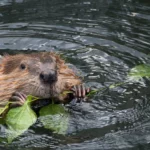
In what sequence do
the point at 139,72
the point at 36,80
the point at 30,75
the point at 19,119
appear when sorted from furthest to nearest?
the point at 139,72 < the point at 30,75 < the point at 36,80 < the point at 19,119

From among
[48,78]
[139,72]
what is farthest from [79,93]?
[139,72]

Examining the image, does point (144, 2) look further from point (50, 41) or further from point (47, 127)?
point (47, 127)

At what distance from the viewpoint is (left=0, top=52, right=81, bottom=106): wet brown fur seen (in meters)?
4.78

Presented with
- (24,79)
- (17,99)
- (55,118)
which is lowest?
(55,118)

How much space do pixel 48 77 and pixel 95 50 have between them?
1780 mm

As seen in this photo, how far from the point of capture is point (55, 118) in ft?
15.5

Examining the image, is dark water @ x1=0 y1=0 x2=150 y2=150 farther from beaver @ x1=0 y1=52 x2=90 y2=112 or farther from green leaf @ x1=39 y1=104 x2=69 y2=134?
beaver @ x1=0 y1=52 x2=90 y2=112

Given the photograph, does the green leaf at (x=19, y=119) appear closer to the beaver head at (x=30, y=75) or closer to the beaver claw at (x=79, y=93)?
the beaver head at (x=30, y=75)

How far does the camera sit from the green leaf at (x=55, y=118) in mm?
4584

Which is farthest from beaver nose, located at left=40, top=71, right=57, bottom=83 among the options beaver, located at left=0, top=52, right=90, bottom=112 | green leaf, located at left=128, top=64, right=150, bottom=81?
green leaf, located at left=128, top=64, right=150, bottom=81

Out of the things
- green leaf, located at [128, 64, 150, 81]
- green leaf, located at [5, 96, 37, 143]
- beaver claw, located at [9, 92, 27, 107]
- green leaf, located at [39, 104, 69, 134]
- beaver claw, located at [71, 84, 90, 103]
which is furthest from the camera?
green leaf, located at [128, 64, 150, 81]

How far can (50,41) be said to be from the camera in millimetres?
6609

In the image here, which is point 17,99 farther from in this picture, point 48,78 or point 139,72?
point 139,72

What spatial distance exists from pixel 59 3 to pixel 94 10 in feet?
1.77
